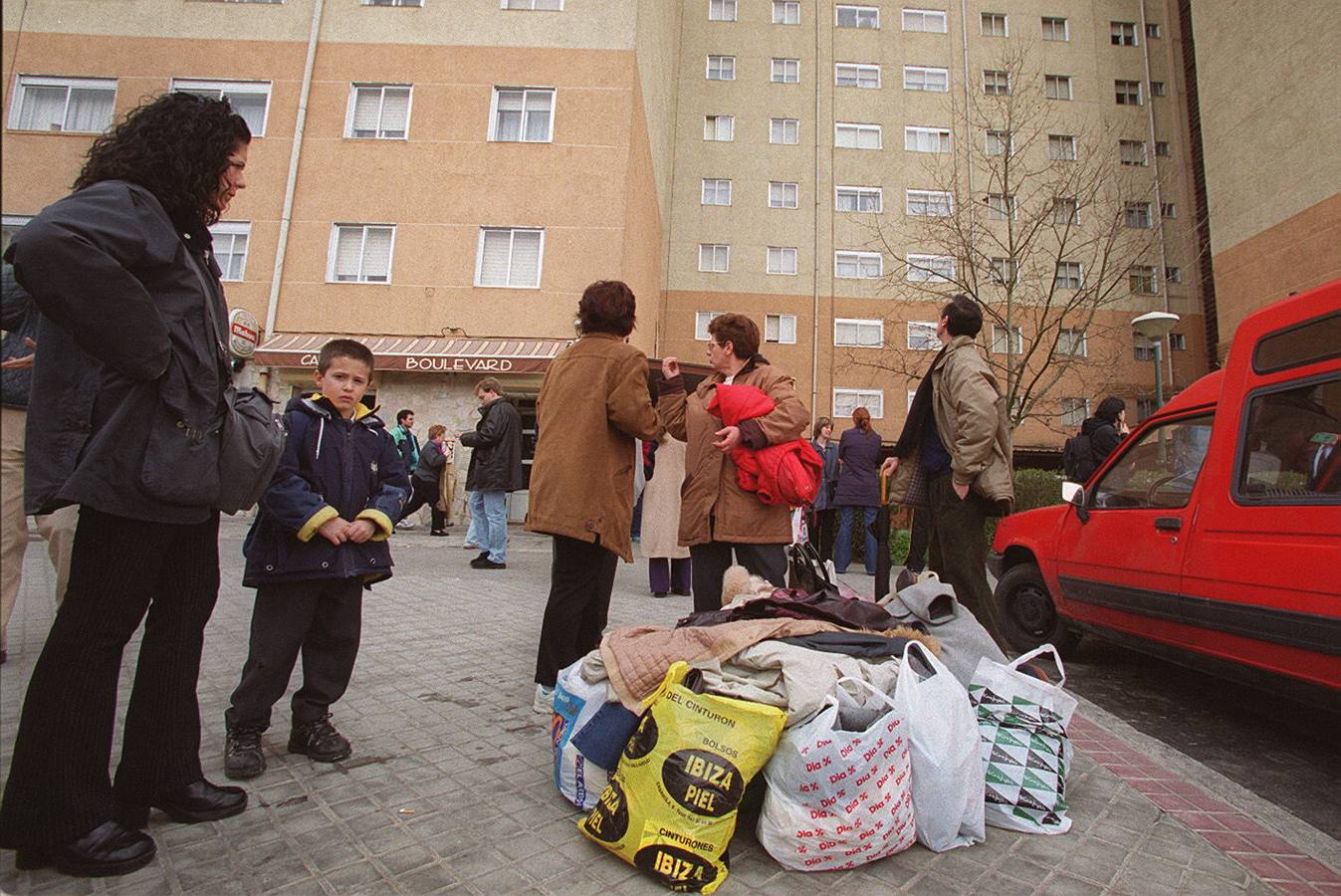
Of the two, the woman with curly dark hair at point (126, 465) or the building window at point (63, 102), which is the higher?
the building window at point (63, 102)

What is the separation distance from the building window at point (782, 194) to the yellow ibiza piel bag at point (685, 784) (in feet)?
83.6

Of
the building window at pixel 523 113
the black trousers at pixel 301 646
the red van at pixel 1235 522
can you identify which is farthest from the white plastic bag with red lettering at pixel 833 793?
the building window at pixel 523 113

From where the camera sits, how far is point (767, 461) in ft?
12.2

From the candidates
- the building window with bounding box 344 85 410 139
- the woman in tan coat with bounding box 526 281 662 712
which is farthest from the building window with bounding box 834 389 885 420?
the woman in tan coat with bounding box 526 281 662 712

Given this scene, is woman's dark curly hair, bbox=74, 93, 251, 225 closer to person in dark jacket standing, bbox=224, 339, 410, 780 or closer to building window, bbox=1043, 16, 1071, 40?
person in dark jacket standing, bbox=224, 339, 410, 780

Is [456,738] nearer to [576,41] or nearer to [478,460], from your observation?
[478,460]

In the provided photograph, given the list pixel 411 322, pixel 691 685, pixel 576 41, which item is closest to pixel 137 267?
pixel 691 685

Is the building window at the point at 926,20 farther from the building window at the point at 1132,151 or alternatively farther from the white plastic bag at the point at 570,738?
the white plastic bag at the point at 570,738

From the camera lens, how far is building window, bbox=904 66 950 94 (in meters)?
26.2

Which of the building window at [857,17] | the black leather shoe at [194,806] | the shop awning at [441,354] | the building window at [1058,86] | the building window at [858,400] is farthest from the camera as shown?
the building window at [857,17]

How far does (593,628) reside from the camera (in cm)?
362

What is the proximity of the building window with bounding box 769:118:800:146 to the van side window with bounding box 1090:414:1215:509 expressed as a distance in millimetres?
23806

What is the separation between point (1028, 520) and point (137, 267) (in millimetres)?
5659

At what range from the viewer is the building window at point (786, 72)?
26375 mm
